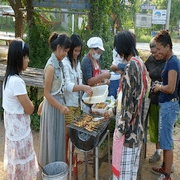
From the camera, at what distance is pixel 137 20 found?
8.59 m

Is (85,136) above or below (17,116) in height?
below

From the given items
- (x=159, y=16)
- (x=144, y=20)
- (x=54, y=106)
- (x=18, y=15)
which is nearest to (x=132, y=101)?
(x=54, y=106)

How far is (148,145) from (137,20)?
5683mm

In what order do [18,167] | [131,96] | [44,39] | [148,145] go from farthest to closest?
[44,39] → [148,145] → [18,167] → [131,96]

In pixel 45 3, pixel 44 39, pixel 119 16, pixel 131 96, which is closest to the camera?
pixel 131 96

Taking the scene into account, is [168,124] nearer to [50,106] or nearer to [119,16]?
[50,106]

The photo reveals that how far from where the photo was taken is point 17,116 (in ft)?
7.88

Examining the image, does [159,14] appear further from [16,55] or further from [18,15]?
[16,55]

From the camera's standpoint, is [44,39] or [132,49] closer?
[132,49]

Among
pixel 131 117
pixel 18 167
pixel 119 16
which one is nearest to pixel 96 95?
pixel 131 117

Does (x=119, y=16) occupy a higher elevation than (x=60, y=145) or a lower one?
higher

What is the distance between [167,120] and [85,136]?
112 centimetres

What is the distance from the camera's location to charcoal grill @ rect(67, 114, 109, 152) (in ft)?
7.17

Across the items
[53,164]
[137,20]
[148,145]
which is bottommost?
[148,145]
